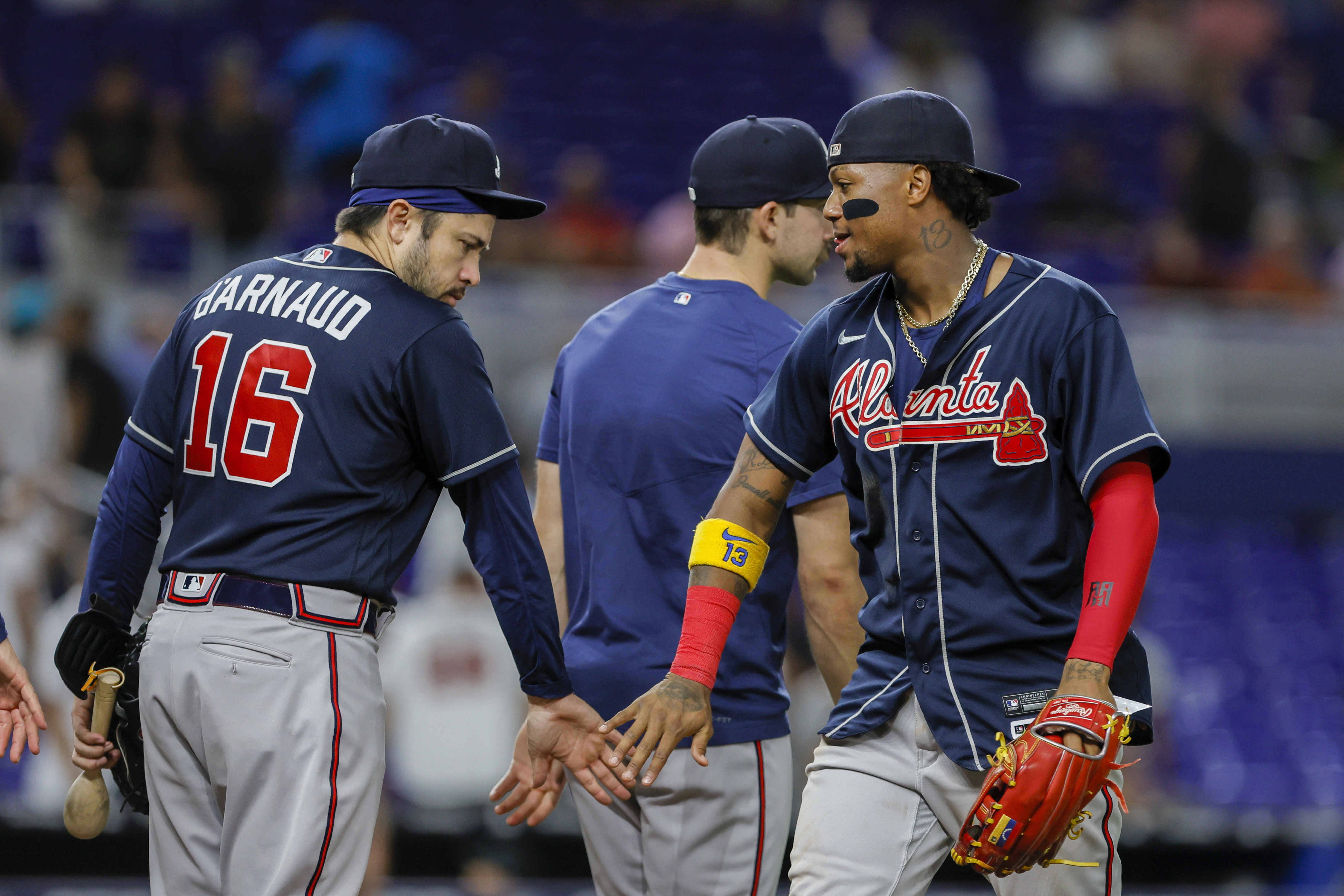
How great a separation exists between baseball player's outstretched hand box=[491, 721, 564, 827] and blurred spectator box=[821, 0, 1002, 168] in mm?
8737

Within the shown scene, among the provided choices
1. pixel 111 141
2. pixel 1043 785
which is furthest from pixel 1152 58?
pixel 1043 785

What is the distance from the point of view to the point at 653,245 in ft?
36.9

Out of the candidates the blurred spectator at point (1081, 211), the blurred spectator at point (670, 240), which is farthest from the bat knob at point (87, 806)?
the blurred spectator at point (1081, 211)

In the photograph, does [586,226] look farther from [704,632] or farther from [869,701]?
[869,701]

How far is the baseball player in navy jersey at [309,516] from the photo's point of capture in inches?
135

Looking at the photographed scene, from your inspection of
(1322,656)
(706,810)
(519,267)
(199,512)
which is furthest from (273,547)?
(1322,656)

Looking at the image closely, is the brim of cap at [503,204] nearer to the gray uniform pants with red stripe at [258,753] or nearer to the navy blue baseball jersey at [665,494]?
the navy blue baseball jersey at [665,494]

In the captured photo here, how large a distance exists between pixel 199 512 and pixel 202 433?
0.18 m

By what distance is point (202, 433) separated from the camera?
11.7ft

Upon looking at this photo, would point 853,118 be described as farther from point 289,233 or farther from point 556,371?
point 289,233

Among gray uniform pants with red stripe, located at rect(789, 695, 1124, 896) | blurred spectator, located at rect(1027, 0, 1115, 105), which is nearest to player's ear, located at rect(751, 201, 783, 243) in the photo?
gray uniform pants with red stripe, located at rect(789, 695, 1124, 896)

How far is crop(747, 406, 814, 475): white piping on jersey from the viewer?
3.64 metres

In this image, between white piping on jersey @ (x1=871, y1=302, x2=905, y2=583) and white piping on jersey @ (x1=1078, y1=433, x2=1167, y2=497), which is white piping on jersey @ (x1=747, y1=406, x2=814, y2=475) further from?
white piping on jersey @ (x1=1078, y1=433, x2=1167, y2=497)

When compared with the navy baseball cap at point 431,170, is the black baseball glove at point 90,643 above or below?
below
